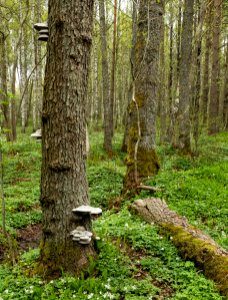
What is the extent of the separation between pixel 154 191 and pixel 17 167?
20.0 ft

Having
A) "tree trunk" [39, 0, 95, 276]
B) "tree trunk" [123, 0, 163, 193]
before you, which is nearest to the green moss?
"tree trunk" [39, 0, 95, 276]

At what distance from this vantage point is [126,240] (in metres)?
4.98

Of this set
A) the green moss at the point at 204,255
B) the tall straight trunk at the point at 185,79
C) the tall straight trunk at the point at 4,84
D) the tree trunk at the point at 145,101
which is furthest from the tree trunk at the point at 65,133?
the tall straight trunk at the point at 185,79

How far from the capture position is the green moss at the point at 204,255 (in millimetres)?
3969

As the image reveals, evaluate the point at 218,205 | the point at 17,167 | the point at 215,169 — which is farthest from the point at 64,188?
the point at 17,167

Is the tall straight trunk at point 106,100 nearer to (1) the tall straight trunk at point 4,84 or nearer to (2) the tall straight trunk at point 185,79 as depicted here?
(2) the tall straight trunk at point 185,79

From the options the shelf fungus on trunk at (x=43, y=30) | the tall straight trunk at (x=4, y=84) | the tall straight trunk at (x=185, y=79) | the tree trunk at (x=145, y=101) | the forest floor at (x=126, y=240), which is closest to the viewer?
the forest floor at (x=126, y=240)

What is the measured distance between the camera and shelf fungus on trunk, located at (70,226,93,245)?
12.8 ft

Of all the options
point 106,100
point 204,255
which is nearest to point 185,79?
point 106,100

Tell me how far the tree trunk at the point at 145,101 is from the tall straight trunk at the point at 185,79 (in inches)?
176

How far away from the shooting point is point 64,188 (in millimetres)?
Answer: 3994

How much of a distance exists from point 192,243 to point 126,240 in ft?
3.25

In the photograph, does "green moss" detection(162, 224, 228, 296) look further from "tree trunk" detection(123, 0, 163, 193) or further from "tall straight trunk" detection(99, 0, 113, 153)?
"tall straight trunk" detection(99, 0, 113, 153)

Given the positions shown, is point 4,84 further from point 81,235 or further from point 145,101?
point 81,235
